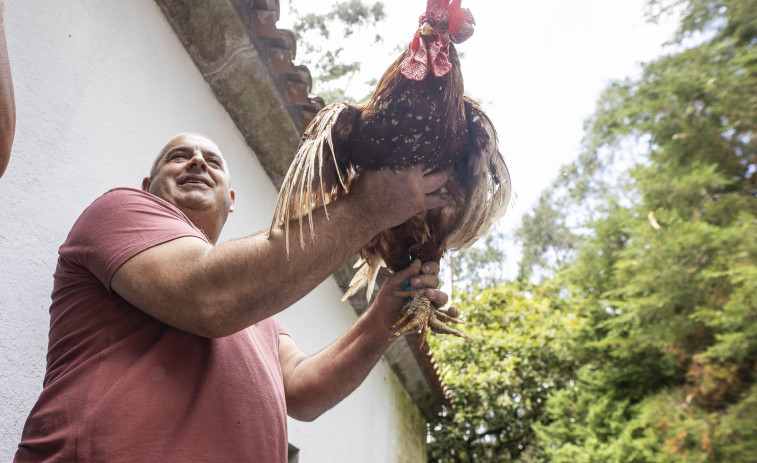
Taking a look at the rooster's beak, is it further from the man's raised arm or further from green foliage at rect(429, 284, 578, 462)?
green foliage at rect(429, 284, 578, 462)

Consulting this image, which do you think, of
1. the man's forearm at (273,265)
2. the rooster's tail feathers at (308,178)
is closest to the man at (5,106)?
the man's forearm at (273,265)

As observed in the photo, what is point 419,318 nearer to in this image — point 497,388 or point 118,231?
point 118,231

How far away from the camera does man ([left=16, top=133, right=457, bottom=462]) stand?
45.2 inches

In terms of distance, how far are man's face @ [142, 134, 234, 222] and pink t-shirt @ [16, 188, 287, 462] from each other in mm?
428

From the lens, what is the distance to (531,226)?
981 inches

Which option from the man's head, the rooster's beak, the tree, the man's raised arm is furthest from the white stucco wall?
the tree

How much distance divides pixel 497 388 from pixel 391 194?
896 cm

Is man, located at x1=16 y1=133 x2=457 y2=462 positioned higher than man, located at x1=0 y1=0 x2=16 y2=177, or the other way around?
man, located at x1=0 y1=0 x2=16 y2=177

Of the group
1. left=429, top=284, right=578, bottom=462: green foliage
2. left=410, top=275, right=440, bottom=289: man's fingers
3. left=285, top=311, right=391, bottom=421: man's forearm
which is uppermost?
left=429, top=284, right=578, bottom=462: green foliage

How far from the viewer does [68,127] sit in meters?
2.03

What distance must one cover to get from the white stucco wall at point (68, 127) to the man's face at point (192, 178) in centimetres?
31

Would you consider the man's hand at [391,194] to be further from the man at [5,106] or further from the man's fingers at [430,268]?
the man at [5,106]

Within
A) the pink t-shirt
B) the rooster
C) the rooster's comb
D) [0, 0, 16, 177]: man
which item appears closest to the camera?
[0, 0, 16, 177]: man

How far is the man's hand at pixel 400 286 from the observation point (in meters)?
1.84
